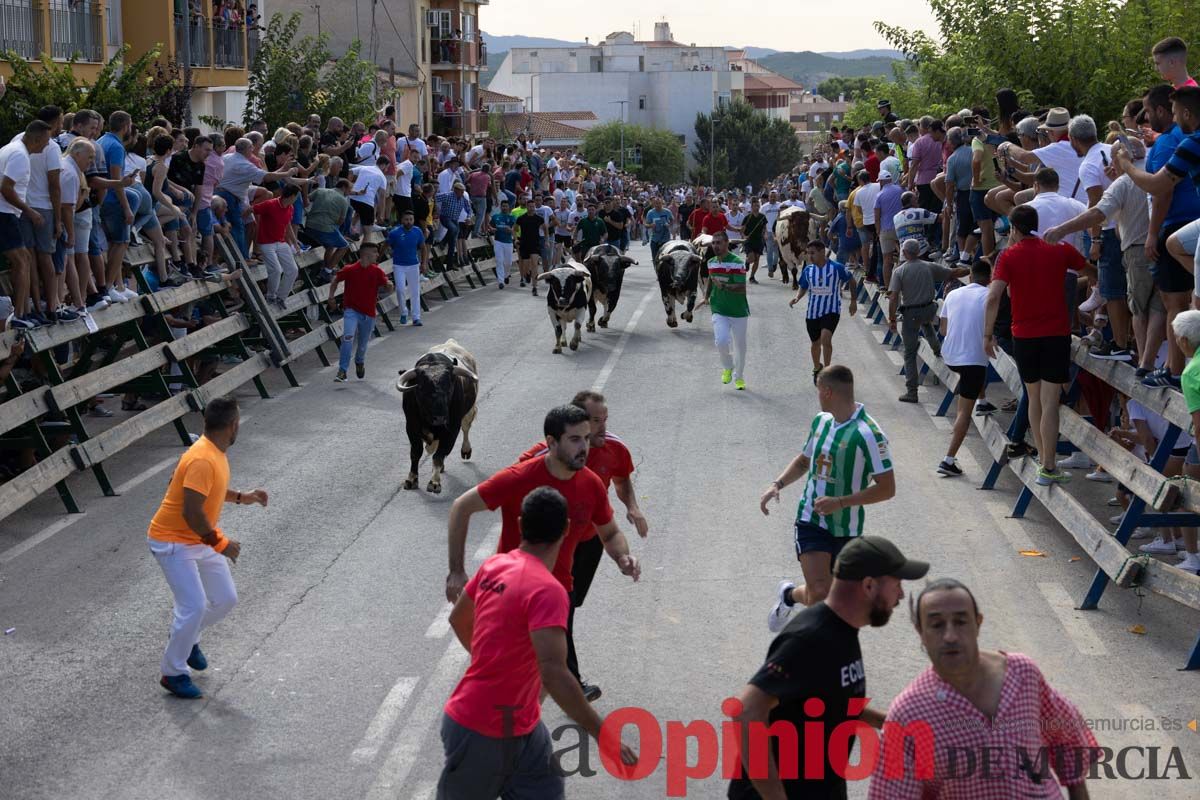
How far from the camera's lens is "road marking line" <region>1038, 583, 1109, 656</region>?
9.59m

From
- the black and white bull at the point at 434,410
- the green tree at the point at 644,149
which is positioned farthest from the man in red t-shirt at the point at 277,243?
the green tree at the point at 644,149

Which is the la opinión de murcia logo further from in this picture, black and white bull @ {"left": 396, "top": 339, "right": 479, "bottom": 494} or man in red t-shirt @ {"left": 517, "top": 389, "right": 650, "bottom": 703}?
black and white bull @ {"left": 396, "top": 339, "right": 479, "bottom": 494}

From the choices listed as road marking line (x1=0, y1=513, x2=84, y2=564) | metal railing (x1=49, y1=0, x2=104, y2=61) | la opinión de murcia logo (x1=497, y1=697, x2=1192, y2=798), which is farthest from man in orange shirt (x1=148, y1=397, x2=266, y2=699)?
metal railing (x1=49, y1=0, x2=104, y2=61)

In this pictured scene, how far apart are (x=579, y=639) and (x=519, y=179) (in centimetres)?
2687

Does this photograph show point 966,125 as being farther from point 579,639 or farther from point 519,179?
point 519,179

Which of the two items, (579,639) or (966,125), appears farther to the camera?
(966,125)

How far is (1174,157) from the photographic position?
1066cm

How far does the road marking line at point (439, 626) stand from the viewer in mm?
9892

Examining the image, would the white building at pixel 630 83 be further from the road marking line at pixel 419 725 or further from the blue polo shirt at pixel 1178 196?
the road marking line at pixel 419 725

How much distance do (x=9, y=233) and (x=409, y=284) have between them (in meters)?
11.2

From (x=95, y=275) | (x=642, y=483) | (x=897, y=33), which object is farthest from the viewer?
(x=897, y=33)

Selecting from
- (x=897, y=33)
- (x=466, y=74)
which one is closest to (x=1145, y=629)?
(x=897, y=33)

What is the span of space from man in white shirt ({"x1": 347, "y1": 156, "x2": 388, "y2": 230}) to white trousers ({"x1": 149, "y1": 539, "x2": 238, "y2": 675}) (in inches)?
608

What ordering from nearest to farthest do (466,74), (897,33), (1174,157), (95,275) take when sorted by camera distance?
1. (1174,157)
2. (95,275)
3. (897,33)
4. (466,74)
